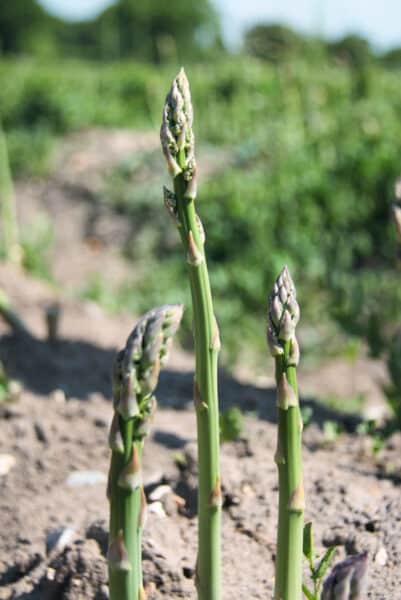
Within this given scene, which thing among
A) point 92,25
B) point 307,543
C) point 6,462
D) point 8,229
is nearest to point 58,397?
point 6,462

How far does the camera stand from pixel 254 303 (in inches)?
223

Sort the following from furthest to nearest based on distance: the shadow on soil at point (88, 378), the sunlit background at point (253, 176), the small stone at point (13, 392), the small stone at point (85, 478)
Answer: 1. the sunlit background at point (253, 176)
2. the shadow on soil at point (88, 378)
3. the small stone at point (13, 392)
4. the small stone at point (85, 478)

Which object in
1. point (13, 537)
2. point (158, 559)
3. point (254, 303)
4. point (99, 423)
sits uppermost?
point (254, 303)

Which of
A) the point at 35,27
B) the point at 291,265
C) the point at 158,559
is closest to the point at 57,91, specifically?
the point at 291,265

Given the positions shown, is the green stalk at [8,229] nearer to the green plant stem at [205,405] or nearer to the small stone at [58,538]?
the small stone at [58,538]

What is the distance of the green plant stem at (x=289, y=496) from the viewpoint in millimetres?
1506

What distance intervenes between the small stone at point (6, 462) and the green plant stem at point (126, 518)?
125cm

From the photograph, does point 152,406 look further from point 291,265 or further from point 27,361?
point 291,265

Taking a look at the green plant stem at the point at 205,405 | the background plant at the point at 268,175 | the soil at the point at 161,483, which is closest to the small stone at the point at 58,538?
the soil at the point at 161,483

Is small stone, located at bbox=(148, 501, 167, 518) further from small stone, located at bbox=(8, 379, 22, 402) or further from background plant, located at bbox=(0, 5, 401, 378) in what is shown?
background plant, located at bbox=(0, 5, 401, 378)

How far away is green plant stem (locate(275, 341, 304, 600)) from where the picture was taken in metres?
1.51

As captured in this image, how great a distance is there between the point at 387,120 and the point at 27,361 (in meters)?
4.82

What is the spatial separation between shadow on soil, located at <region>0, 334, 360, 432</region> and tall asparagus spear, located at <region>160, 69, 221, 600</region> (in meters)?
1.45

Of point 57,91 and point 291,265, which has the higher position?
point 57,91
